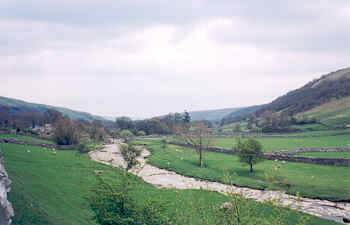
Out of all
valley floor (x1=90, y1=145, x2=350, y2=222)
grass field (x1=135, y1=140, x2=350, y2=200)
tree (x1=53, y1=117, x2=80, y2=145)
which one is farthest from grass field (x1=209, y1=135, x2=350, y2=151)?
tree (x1=53, y1=117, x2=80, y2=145)

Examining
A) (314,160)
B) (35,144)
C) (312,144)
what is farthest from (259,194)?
(35,144)

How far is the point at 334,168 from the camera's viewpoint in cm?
3722

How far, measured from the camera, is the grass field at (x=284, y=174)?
2834 cm

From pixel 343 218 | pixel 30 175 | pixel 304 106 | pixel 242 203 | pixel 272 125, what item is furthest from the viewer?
pixel 304 106

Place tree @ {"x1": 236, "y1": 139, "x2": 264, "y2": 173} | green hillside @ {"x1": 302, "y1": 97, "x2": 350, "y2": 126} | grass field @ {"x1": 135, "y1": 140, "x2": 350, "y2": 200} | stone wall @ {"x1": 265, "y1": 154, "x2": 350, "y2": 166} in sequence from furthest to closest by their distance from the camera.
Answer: green hillside @ {"x1": 302, "y1": 97, "x2": 350, "y2": 126} < stone wall @ {"x1": 265, "y1": 154, "x2": 350, "y2": 166} < tree @ {"x1": 236, "y1": 139, "x2": 264, "y2": 173} < grass field @ {"x1": 135, "y1": 140, "x2": 350, "y2": 200}

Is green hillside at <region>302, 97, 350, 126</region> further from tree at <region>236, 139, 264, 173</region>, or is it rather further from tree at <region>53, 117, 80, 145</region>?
tree at <region>53, 117, 80, 145</region>

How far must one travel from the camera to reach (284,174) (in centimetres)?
3544

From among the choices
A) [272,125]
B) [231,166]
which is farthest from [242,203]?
[272,125]

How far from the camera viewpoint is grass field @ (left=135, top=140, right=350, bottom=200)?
28.3 m

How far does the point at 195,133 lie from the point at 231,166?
11.3 meters

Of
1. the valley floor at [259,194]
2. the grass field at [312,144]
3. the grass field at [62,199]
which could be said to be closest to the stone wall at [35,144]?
the grass field at [62,199]

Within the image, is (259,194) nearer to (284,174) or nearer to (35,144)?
(284,174)

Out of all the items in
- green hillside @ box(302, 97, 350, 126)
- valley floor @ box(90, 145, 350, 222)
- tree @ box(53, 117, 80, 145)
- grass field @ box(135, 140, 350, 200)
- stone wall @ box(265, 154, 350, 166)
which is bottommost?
valley floor @ box(90, 145, 350, 222)

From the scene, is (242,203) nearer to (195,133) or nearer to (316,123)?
(195,133)
